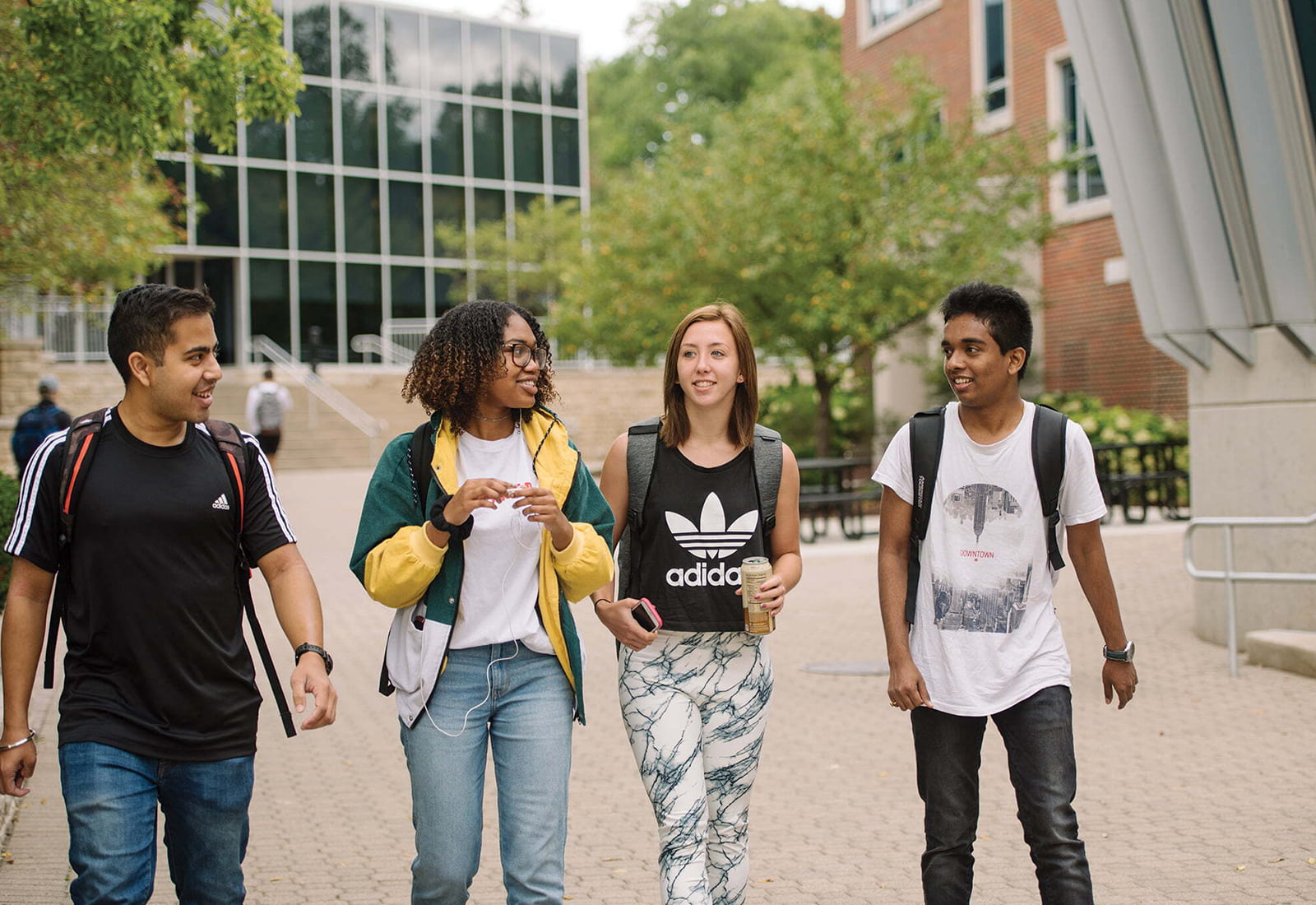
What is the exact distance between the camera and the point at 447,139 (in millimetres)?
41312

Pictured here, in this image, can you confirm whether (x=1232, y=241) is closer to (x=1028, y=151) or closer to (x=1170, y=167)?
(x=1170, y=167)

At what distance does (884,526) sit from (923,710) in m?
0.51

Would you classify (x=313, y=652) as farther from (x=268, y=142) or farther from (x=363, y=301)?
(x=363, y=301)

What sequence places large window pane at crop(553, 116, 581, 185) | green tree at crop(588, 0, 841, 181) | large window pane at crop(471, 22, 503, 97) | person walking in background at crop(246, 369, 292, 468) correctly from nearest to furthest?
person walking in background at crop(246, 369, 292, 468) → large window pane at crop(471, 22, 503, 97) → large window pane at crop(553, 116, 581, 185) → green tree at crop(588, 0, 841, 181)

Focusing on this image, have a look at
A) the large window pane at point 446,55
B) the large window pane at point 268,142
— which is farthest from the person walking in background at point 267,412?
the large window pane at point 446,55

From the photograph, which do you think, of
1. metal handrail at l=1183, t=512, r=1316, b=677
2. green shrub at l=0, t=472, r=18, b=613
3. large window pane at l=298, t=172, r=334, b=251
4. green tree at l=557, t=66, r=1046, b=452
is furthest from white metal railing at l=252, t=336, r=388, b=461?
metal handrail at l=1183, t=512, r=1316, b=677

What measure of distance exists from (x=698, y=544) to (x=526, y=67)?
40306mm

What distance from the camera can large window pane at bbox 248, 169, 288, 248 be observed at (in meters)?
37.9

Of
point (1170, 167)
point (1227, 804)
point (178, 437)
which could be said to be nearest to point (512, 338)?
point (178, 437)

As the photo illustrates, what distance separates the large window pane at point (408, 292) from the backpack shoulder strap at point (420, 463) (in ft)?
122

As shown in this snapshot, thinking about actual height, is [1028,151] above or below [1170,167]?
above

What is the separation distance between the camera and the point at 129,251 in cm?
2042

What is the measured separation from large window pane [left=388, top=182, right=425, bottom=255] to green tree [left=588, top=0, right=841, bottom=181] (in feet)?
53.4

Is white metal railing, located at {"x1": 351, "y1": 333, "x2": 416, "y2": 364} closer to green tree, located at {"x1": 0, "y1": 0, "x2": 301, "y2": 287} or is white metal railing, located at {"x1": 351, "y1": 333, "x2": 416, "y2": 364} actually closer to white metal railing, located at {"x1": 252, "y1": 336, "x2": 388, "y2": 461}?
white metal railing, located at {"x1": 252, "y1": 336, "x2": 388, "y2": 461}
